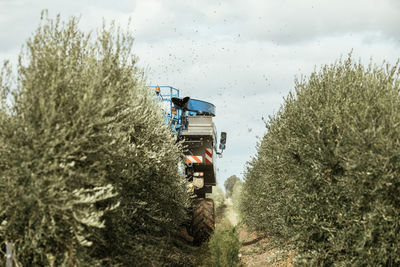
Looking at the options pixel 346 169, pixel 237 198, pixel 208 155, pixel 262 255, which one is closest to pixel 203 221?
pixel 208 155

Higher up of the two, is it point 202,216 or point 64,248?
point 64,248

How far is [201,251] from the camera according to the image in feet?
68.8

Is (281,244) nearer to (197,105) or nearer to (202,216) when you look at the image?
(202,216)

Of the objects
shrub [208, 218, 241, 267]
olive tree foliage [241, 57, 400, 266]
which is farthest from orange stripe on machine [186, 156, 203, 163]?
olive tree foliage [241, 57, 400, 266]

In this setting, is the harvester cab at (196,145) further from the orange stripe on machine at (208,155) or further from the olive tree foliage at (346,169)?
the olive tree foliage at (346,169)

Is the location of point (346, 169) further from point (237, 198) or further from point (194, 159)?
point (237, 198)

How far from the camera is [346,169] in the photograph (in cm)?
1051

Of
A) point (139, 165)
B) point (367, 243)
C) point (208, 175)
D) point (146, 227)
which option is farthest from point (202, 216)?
point (367, 243)

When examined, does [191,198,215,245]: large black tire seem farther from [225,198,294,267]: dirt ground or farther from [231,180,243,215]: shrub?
[231,180,243,215]: shrub

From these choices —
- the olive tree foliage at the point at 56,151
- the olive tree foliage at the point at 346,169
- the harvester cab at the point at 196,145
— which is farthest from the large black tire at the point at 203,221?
the olive tree foliage at the point at 56,151

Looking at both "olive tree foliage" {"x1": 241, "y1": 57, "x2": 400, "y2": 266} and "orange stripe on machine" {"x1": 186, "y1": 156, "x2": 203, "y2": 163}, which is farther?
"orange stripe on machine" {"x1": 186, "y1": 156, "x2": 203, "y2": 163}

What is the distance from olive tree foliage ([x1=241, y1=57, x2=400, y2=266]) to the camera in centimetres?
998

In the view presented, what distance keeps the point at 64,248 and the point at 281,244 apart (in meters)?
9.04

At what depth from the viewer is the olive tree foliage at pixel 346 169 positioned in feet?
32.7
